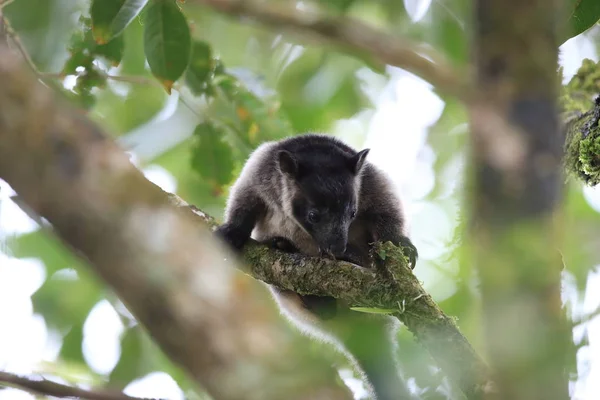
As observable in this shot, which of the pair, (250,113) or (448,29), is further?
(448,29)

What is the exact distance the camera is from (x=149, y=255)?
143 cm

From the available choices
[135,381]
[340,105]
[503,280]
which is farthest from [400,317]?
[340,105]

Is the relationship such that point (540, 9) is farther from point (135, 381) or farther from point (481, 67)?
point (135, 381)

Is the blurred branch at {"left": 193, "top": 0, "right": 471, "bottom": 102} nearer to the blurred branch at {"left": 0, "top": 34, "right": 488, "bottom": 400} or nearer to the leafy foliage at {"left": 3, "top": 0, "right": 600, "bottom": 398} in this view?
Answer: the leafy foliage at {"left": 3, "top": 0, "right": 600, "bottom": 398}

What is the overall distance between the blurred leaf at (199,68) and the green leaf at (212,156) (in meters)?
0.42

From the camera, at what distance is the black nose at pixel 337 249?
468 centimetres

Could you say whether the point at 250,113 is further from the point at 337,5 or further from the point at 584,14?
the point at 584,14

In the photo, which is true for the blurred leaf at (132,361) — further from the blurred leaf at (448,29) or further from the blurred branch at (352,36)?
the blurred leaf at (448,29)

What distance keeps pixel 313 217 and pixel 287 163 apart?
0.47m

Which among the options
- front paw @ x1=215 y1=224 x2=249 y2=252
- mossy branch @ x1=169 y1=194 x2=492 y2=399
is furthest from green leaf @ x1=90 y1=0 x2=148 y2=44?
front paw @ x1=215 y1=224 x2=249 y2=252

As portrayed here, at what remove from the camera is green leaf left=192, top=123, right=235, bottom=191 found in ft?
18.0

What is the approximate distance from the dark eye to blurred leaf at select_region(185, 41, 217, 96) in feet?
3.87

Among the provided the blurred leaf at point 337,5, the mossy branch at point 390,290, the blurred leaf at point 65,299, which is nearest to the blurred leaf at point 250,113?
the blurred leaf at point 337,5

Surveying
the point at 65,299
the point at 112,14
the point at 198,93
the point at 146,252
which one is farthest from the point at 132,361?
the point at 146,252
